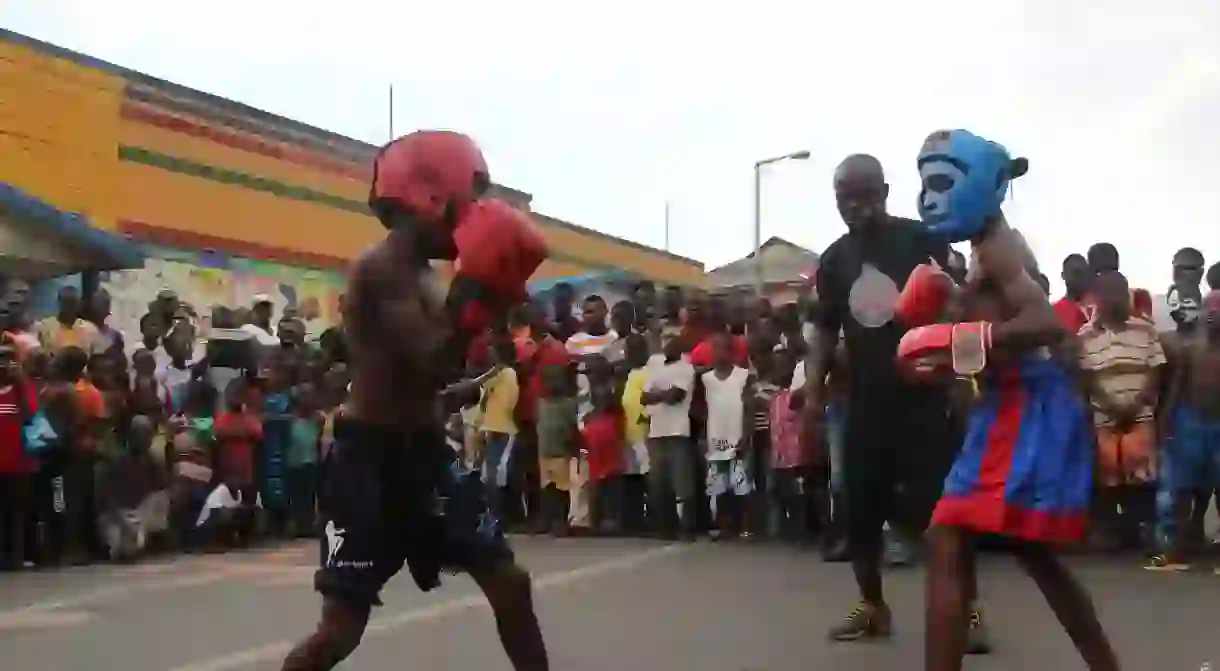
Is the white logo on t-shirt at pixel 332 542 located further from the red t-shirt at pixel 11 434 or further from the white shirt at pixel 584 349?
the white shirt at pixel 584 349

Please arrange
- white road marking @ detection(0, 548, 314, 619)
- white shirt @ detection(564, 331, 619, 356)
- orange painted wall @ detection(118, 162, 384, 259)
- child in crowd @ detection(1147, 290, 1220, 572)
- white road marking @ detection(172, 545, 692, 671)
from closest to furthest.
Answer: white road marking @ detection(172, 545, 692, 671) < white road marking @ detection(0, 548, 314, 619) < child in crowd @ detection(1147, 290, 1220, 572) < white shirt @ detection(564, 331, 619, 356) < orange painted wall @ detection(118, 162, 384, 259)

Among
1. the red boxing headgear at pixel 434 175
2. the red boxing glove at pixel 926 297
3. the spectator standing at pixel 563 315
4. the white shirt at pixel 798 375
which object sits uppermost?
the spectator standing at pixel 563 315

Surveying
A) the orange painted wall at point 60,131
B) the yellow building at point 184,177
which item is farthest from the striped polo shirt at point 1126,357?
the orange painted wall at point 60,131

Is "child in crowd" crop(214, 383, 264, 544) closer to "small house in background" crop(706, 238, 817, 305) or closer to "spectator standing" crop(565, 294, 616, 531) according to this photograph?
"spectator standing" crop(565, 294, 616, 531)

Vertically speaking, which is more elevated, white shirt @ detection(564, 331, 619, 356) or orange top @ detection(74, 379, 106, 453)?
white shirt @ detection(564, 331, 619, 356)

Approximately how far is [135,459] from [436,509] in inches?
297

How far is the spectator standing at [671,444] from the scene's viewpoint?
11.2 meters

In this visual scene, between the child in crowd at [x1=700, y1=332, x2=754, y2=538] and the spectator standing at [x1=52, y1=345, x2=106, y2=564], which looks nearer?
the spectator standing at [x1=52, y1=345, x2=106, y2=564]

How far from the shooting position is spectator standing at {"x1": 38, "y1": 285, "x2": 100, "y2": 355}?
37.7 ft

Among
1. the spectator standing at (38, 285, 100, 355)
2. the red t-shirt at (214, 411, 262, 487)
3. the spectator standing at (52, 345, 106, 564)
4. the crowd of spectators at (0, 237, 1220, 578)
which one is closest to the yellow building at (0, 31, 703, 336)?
the spectator standing at (38, 285, 100, 355)

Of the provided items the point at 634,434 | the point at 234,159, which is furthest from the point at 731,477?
the point at 234,159

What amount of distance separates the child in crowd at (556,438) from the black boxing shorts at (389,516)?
807 centimetres

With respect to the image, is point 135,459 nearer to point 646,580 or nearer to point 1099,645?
point 646,580

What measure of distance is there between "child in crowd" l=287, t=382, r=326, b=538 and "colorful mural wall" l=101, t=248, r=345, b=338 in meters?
6.16
